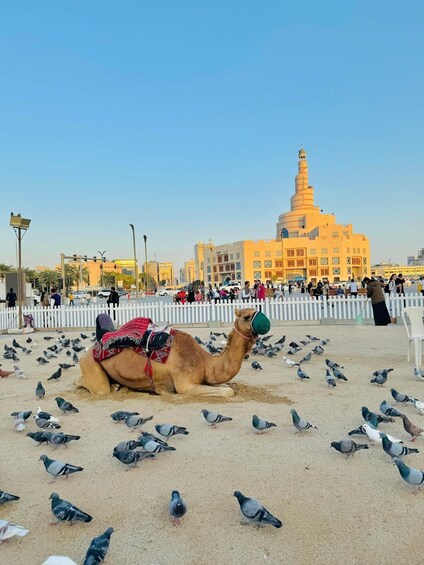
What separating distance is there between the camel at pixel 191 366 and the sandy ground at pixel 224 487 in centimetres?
22

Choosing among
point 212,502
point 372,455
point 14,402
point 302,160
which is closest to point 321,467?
point 372,455

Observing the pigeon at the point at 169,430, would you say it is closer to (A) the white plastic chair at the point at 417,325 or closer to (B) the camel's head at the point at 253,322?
(B) the camel's head at the point at 253,322

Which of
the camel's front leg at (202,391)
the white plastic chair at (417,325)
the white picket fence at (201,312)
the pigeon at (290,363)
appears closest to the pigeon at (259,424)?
the camel's front leg at (202,391)

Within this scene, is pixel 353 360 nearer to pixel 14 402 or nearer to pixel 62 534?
pixel 14 402

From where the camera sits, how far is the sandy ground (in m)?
3.04

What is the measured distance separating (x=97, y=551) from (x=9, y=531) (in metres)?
0.75

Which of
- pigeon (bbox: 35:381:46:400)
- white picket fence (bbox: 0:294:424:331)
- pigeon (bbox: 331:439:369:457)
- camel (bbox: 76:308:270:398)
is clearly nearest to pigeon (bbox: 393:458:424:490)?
pigeon (bbox: 331:439:369:457)

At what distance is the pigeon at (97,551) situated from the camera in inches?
109

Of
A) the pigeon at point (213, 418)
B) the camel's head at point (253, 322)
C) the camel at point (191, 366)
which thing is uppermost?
the camel's head at point (253, 322)

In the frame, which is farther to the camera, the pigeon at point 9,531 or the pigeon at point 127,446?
the pigeon at point 127,446

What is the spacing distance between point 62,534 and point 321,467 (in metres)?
2.27

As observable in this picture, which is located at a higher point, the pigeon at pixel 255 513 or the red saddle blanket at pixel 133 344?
the red saddle blanket at pixel 133 344

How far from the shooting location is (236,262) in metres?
116

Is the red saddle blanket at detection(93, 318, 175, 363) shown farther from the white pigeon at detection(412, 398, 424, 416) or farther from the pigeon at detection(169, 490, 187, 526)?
the pigeon at detection(169, 490, 187, 526)
